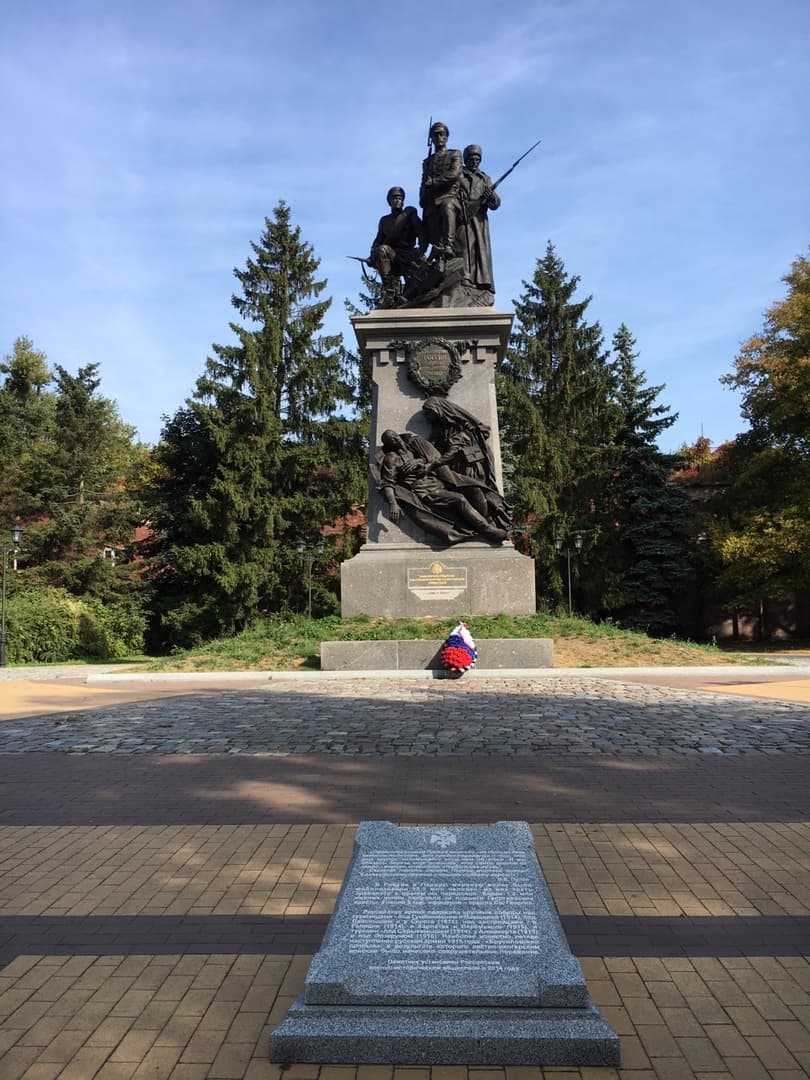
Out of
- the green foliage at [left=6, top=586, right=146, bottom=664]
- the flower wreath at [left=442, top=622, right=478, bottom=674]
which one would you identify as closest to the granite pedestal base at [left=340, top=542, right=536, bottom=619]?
the flower wreath at [left=442, top=622, right=478, bottom=674]

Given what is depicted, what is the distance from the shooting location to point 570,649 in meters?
16.0

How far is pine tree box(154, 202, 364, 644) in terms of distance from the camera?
32.0 m

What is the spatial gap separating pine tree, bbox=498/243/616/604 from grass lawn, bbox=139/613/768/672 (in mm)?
16893

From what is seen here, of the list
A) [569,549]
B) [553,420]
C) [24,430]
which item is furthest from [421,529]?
[24,430]

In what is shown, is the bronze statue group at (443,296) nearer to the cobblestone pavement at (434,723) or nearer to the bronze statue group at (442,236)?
the bronze statue group at (442,236)

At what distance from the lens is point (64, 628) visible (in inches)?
1154

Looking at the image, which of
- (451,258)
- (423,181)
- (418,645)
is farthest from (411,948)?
(423,181)

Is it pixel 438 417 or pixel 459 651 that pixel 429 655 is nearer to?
pixel 459 651

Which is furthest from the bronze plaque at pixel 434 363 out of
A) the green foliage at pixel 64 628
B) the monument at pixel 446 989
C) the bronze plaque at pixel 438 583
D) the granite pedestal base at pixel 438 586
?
the green foliage at pixel 64 628

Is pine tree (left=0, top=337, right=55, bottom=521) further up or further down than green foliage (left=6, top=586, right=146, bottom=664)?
further up

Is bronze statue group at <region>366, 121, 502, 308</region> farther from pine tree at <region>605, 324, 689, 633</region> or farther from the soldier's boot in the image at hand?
pine tree at <region>605, 324, 689, 633</region>

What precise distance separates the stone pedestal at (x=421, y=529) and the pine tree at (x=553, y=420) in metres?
16.6

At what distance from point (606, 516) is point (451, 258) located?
720 inches

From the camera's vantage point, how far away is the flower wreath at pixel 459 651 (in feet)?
44.4
